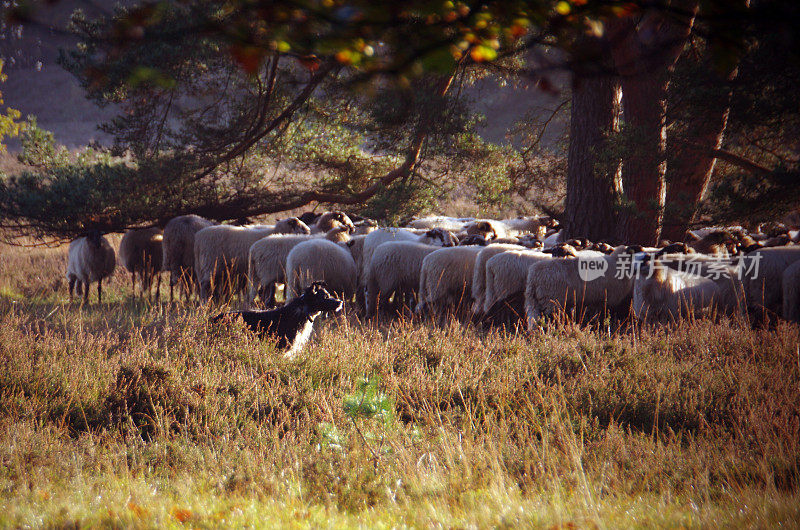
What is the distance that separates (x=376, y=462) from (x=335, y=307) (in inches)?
108

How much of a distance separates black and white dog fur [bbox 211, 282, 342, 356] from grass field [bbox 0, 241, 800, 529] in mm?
254

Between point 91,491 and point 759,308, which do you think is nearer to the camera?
point 91,491

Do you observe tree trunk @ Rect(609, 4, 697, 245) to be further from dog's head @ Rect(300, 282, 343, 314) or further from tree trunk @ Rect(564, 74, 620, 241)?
dog's head @ Rect(300, 282, 343, 314)

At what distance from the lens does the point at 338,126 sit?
14.9 metres

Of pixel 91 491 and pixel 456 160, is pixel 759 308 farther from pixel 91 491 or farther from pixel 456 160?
pixel 91 491

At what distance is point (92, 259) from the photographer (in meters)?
12.0

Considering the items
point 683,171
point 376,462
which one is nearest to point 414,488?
point 376,462

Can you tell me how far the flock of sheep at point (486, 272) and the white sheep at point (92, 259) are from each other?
0.02 meters

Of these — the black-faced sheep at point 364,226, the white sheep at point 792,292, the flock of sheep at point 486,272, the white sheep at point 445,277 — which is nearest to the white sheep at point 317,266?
the flock of sheep at point 486,272

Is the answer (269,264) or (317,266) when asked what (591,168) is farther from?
(269,264)

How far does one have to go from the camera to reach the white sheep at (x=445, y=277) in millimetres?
9398

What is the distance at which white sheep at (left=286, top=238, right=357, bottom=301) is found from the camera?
932 centimetres

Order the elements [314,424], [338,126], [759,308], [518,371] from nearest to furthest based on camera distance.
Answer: [314,424] < [518,371] < [759,308] < [338,126]

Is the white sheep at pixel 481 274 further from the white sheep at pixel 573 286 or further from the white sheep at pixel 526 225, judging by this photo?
the white sheep at pixel 526 225
